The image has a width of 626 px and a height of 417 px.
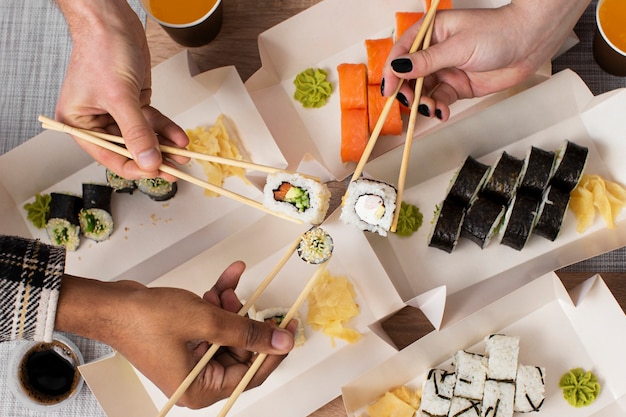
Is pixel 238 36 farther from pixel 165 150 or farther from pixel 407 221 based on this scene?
pixel 407 221

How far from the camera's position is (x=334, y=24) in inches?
94.3

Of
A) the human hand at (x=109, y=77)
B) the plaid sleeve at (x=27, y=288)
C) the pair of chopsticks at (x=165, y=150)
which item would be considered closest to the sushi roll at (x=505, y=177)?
the pair of chopsticks at (x=165, y=150)

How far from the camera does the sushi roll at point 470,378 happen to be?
2.14 m

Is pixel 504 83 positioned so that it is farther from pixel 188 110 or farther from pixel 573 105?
pixel 188 110

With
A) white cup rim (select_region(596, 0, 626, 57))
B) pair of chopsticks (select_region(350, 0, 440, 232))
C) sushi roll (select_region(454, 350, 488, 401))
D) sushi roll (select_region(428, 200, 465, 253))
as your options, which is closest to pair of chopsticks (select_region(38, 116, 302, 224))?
pair of chopsticks (select_region(350, 0, 440, 232))

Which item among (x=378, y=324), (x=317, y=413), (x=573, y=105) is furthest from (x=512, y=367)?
(x=573, y=105)

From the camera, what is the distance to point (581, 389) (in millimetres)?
2125

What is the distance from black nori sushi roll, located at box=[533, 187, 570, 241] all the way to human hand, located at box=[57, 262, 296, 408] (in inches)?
41.9

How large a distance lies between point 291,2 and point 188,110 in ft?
2.02

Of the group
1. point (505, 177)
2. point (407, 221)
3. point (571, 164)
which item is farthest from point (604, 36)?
point (407, 221)

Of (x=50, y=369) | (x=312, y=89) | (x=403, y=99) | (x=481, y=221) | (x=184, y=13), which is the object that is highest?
(x=184, y=13)

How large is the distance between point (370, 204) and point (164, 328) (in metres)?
0.72

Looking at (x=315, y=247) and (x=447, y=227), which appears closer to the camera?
(x=315, y=247)

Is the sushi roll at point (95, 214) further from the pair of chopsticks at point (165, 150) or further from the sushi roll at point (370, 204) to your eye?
the sushi roll at point (370, 204)
